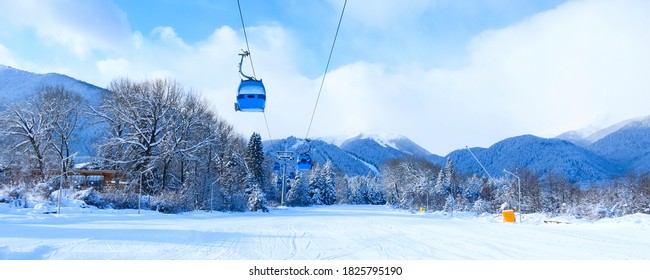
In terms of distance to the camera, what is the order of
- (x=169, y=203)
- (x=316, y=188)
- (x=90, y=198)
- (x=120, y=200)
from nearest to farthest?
(x=90, y=198) → (x=120, y=200) → (x=169, y=203) → (x=316, y=188)

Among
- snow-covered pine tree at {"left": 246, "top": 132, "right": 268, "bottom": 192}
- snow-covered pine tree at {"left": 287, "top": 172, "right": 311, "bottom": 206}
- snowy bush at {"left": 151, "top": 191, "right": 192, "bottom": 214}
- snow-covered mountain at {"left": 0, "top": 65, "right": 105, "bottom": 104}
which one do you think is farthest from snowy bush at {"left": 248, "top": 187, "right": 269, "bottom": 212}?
snow-covered mountain at {"left": 0, "top": 65, "right": 105, "bottom": 104}

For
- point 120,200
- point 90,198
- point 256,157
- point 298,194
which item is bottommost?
point 298,194

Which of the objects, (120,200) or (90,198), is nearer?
(90,198)

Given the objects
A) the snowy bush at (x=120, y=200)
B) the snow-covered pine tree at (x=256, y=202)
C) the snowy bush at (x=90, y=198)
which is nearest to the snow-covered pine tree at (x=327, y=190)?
the snow-covered pine tree at (x=256, y=202)

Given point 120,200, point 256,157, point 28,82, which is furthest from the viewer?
point 28,82

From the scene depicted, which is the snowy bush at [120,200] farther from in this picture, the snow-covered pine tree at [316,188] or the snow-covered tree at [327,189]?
the snow-covered tree at [327,189]

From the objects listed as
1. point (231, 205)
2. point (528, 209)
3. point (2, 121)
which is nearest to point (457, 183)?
point (528, 209)

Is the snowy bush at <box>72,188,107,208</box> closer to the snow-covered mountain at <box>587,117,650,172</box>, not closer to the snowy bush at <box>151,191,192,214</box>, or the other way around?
the snowy bush at <box>151,191,192,214</box>

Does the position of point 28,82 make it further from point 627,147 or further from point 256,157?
point 627,147

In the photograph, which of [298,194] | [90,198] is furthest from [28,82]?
[90,198]

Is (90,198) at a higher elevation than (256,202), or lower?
higher
